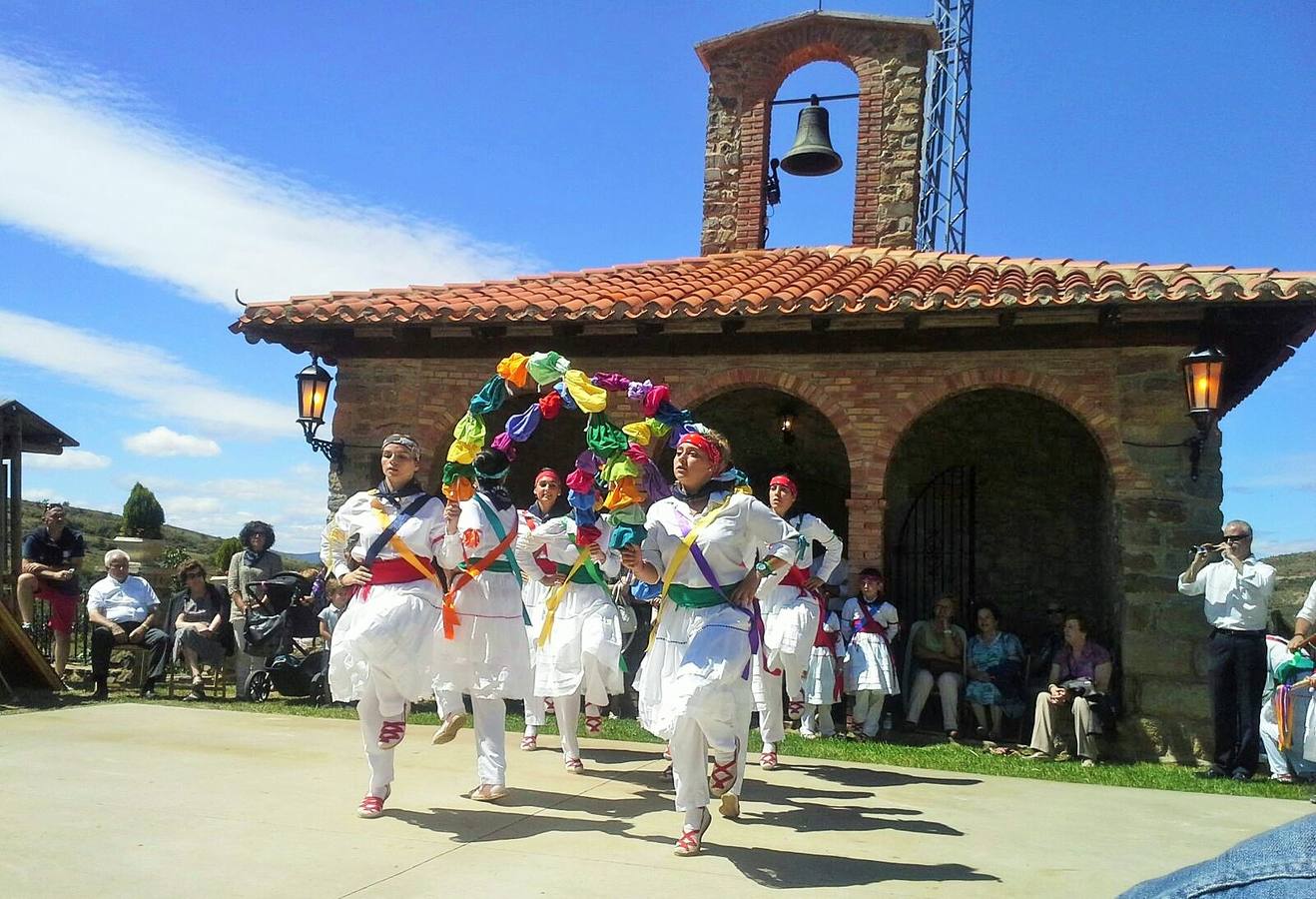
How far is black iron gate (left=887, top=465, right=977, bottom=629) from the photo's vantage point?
41.0 ft

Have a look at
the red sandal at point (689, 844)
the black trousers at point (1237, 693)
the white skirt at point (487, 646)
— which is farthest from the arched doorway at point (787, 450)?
the red sandal at point (689, 844)

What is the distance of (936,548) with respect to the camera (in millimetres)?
12484

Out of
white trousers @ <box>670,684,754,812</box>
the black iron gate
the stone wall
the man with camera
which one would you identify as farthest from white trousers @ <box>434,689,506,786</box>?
the black iron gate

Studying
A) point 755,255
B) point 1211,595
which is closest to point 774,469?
point 755,255

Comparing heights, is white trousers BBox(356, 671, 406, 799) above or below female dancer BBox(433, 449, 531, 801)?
below

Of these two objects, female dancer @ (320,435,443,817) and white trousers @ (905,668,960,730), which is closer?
female dancer @ (320,435,443,817)

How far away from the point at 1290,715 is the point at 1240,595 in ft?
3.04

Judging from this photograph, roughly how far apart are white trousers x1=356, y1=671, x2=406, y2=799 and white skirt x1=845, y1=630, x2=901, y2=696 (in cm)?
514

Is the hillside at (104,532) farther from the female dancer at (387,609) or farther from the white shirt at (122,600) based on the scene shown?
the female dancer at (387,609)

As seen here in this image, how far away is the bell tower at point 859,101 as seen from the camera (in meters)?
13.3

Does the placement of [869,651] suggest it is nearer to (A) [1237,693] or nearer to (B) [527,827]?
(A) [1237,693]

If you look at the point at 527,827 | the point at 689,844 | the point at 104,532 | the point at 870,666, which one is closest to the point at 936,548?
the point at 870,666

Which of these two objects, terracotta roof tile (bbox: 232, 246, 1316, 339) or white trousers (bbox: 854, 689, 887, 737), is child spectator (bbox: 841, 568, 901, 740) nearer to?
white trousers (bbox: 854, 689, 887, 737)

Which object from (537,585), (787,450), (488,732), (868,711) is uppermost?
(787,450)
